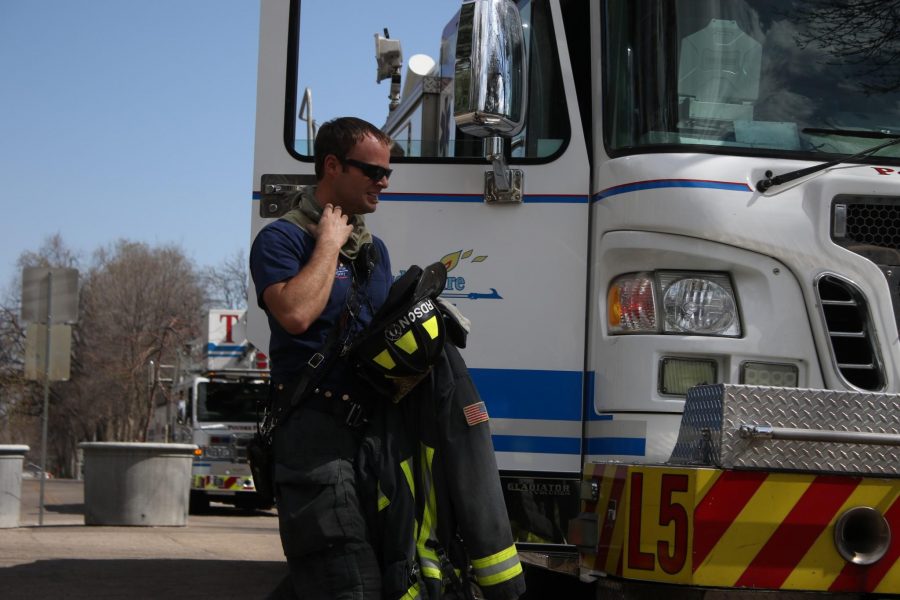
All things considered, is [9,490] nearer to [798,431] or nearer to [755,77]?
[755,77]

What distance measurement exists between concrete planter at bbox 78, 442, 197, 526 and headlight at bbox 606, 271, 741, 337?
11430 millimetres

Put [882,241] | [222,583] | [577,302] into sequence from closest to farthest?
[882,241] → [577,302] → [222,583]

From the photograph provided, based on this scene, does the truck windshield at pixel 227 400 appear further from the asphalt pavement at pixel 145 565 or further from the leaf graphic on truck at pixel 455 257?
the leaf graphic on truck at pixel 455 257

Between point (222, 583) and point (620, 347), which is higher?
point (620, 347)

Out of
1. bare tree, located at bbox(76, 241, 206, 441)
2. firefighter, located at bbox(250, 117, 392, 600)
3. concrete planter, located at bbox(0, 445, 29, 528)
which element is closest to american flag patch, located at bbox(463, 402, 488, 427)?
firefighter, located at bbox(250, 117, 392, 600)

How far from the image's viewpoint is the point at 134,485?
15.4 meters

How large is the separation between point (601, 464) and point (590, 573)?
1.26 feet

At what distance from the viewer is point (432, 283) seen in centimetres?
370

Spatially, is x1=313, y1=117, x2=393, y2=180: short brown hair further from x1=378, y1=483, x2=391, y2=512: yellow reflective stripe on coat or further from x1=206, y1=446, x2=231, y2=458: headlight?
x1=206, y1=446, x2=231, y2=458: headlight

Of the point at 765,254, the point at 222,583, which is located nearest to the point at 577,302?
the point at 765,254

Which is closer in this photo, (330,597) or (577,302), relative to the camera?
(330,597)

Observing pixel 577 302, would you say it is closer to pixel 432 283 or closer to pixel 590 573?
pixel 590 573

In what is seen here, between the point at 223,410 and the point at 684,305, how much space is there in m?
19.8

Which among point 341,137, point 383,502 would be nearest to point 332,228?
point 341,137
